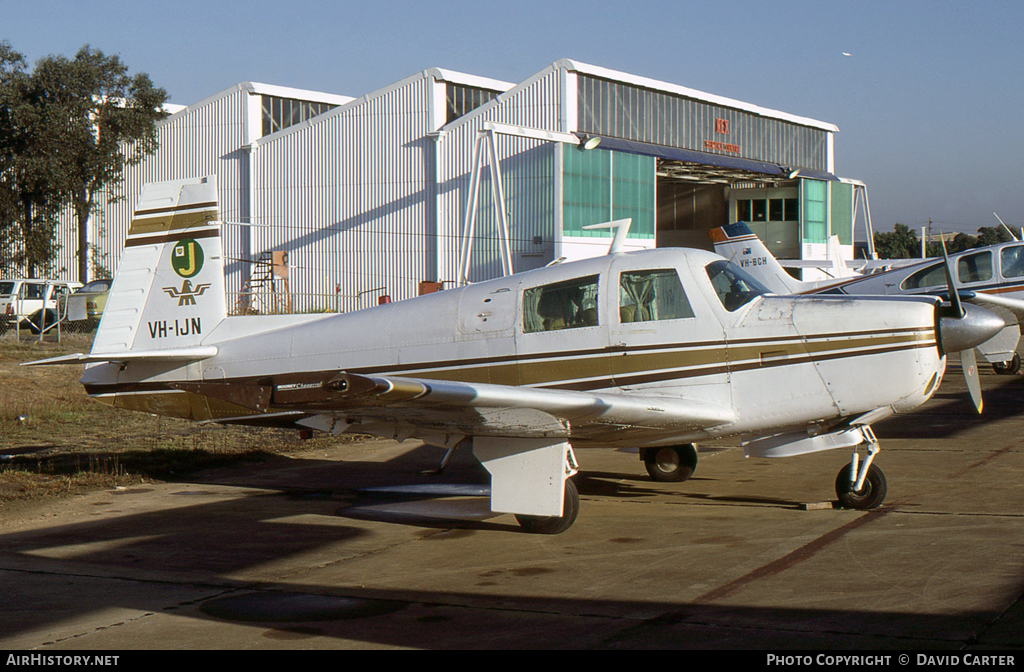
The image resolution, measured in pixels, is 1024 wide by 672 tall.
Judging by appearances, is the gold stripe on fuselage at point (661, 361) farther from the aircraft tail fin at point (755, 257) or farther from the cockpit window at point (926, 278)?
the aircraft tail fin at point (755, 257)

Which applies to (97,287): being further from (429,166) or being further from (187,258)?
(187,258)

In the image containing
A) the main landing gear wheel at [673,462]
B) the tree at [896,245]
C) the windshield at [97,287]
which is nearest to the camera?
the main landing gear wheel at [673,462]

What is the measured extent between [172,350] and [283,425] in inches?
51.0

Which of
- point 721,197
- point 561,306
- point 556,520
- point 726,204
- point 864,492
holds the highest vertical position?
point 721,197

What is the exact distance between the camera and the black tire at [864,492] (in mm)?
7570

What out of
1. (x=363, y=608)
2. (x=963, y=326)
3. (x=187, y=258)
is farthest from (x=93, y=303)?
(x=963, y=326)

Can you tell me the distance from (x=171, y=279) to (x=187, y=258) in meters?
0.28

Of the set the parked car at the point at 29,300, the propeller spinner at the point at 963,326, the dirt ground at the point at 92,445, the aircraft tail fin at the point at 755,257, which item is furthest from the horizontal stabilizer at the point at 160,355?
the parked car at the point at 29,300

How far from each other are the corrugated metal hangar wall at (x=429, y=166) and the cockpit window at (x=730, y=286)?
2442 centimetres

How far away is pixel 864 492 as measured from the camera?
24.9 ft

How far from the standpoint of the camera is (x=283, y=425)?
898 cm

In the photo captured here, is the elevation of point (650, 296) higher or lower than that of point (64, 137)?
lower

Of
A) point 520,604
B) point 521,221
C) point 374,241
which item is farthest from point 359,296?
point 520,604

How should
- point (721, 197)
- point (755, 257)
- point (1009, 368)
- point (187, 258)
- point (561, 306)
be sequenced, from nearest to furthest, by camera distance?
point (561, 306)
point (187, 258)
point (1009, 368)
point (755, 257)
point (721, 197)
